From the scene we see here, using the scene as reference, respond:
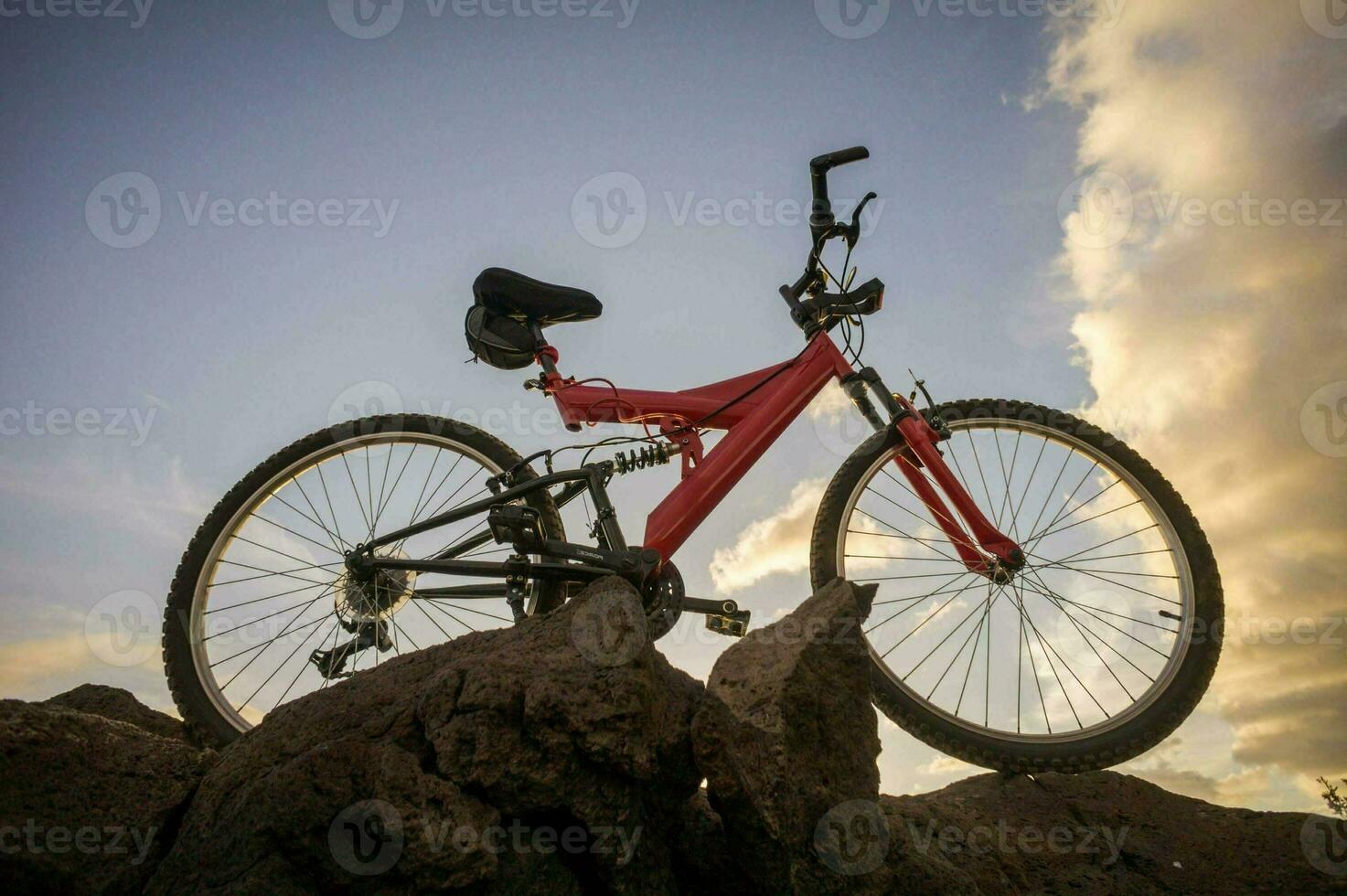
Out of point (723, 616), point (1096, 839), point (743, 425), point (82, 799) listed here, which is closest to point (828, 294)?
point (743, 425)

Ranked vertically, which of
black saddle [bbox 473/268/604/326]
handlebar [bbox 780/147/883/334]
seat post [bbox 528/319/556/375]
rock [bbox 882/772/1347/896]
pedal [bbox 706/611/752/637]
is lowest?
rock [bbox 882/772/1347/896]

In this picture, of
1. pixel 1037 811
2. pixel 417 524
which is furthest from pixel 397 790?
pixel 1037 811

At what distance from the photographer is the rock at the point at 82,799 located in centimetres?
174

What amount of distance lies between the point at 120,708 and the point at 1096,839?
4.01 m

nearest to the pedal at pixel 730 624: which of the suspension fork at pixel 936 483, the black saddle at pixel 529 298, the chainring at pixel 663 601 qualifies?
the chainring at pixel 663 601

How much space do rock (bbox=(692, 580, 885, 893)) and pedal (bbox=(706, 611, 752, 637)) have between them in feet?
1.69

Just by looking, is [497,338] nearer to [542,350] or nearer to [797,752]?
[542,350]

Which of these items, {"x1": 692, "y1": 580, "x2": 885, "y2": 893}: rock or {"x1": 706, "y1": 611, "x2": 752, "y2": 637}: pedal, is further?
{"x1": 706, "y1": 611, "x2": 752, "y2": 637}: pedal

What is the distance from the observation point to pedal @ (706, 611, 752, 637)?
9.49 ft

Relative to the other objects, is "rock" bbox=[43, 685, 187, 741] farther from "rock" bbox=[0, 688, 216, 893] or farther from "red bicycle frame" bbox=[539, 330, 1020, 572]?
"red bicycle frame" bbox=[539, 330, 1020, 572]

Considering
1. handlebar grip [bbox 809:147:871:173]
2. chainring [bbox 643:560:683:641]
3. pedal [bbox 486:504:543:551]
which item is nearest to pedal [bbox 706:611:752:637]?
chainring [bbox 643:560:683:641]

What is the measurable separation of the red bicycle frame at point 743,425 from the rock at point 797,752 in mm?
880

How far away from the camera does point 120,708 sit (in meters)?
2.99

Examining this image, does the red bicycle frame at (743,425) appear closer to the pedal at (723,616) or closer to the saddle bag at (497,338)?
the saddle bag at (497,338)
